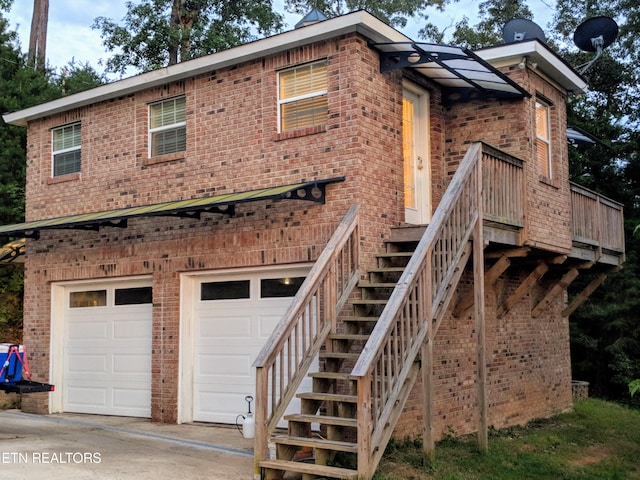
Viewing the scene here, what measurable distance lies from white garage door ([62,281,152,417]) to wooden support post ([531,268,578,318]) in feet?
22.1

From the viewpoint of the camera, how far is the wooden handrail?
23.4 ft

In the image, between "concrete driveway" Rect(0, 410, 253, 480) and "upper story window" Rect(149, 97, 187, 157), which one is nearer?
"concrete driveway" Rect(0, 410, 253, 480)

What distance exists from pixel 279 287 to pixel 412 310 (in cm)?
312

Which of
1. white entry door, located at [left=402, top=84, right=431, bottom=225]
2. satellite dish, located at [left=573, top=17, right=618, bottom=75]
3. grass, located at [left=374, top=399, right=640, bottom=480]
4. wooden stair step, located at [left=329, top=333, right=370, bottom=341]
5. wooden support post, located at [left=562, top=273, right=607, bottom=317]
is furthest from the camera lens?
wooden support post, located at [left=562, top=273, right=607, bottom=317]

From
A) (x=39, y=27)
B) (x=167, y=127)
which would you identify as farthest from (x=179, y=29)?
(x=167, y=127)

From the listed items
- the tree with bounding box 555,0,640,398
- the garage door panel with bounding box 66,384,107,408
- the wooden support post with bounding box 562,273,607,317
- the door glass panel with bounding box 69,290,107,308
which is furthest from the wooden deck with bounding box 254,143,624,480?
the tree with bounding box 555,0,640,398

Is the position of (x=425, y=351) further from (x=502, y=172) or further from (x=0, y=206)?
(x=0, y=206)

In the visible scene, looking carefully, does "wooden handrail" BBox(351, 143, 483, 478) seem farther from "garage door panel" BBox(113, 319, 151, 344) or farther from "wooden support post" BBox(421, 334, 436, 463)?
"garage door panel" BBox(113, 319, 151, 344)

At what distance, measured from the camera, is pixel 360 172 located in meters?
9.76

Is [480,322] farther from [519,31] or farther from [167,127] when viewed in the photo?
[519,31]

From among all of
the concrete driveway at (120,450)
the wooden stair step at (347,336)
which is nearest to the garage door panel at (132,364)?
the concrete driveway at (120,450)

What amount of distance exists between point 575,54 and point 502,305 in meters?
14.7

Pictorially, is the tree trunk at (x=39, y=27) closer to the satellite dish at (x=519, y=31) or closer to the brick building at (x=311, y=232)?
the brick building at (x=311, y=232)

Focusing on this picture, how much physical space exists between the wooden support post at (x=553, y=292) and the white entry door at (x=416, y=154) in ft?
10.2
